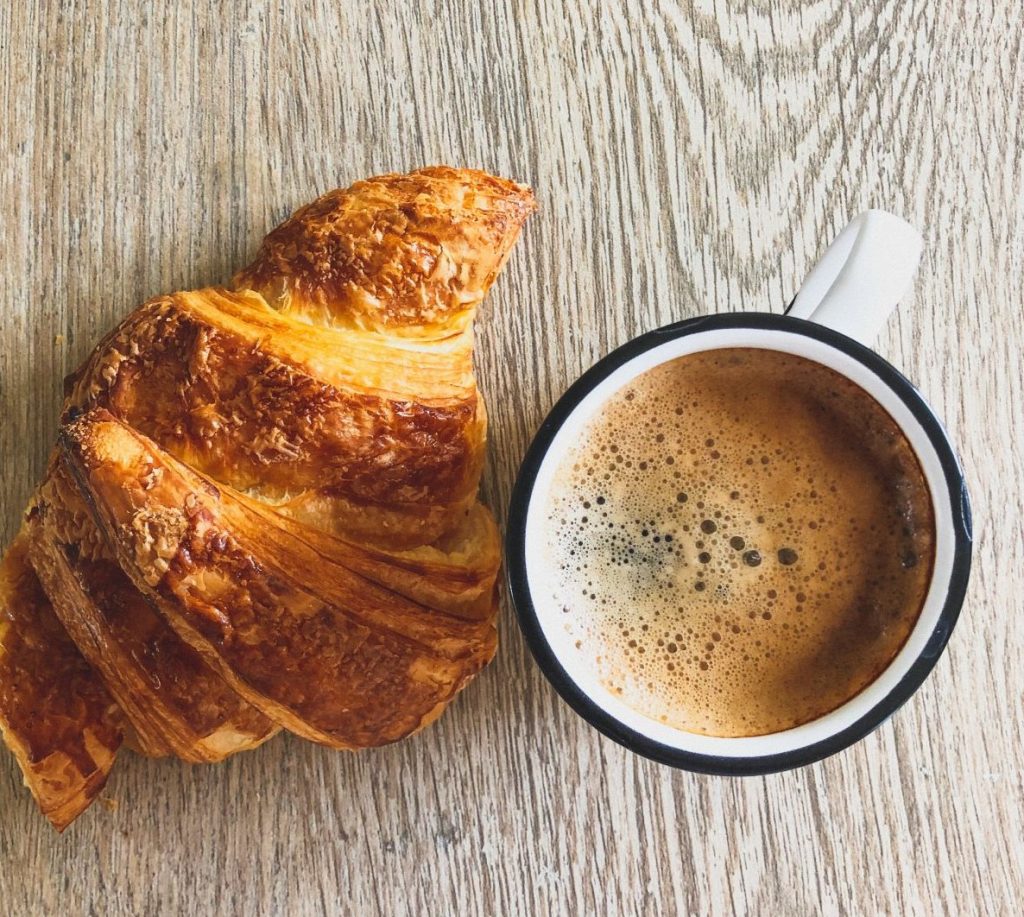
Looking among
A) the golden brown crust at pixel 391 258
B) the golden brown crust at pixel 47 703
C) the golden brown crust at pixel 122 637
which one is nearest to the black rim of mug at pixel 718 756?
the golden brown crust at pixel 391 258

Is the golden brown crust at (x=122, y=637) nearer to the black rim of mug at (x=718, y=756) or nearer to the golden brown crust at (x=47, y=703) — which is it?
the golden brown crust at (x=47, y=703)

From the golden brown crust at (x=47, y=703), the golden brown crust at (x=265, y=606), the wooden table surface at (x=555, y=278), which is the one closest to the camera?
the golden brown crust at (x=265, y=606)

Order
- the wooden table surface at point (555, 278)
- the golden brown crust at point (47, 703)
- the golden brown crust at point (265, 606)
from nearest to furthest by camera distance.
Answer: the golden brown crust at point (265, 606) < the golden brown crust at point (47, 703) < the wooden table surface at point (555, 278)

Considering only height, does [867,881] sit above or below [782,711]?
below

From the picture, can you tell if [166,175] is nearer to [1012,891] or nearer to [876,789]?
[876,789]

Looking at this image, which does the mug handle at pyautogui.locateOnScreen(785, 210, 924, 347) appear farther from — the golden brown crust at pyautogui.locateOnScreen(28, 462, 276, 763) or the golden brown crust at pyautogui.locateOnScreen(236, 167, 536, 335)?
the golden brown crust at pyautogui.locateOnScreen(28, 462, 276, 763)

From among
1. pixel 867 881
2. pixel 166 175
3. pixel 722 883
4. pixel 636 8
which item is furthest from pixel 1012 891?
pixel 166 175

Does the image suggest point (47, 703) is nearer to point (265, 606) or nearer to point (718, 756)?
point (265, 606)

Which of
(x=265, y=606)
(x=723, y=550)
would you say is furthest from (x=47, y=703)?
(x=723, y=550)

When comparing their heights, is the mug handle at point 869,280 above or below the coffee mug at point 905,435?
above
